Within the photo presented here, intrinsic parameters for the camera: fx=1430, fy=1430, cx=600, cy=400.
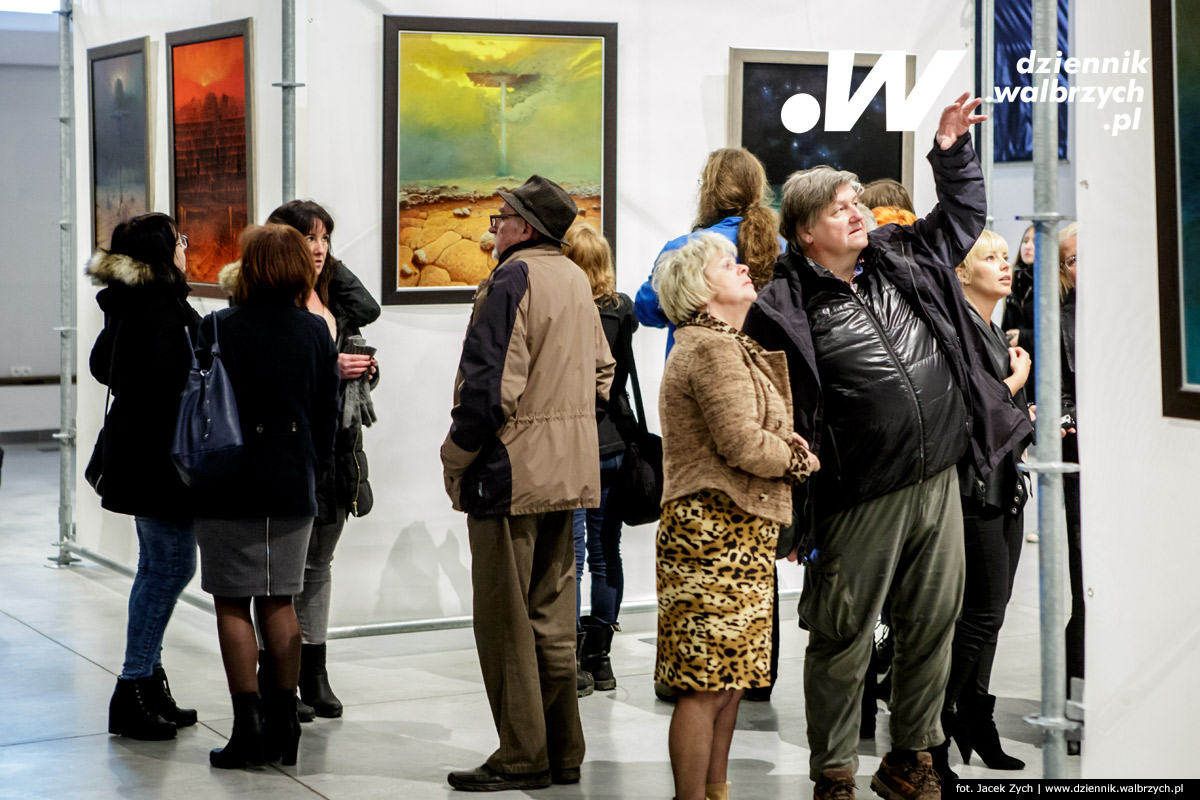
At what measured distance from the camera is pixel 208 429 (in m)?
4.01

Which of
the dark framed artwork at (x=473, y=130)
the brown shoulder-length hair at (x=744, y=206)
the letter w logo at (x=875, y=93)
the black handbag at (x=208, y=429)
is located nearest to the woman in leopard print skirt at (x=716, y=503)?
the brown shoulder-length hair at (x=744, y=206)

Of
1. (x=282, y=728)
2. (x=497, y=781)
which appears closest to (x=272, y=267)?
(x=282, y=728)

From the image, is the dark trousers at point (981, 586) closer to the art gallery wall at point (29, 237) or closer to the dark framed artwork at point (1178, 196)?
the dark framed artwork at point (1178, 196)

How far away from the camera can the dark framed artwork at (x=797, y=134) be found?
251 inches

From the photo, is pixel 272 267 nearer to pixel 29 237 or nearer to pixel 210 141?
pixel 210 141

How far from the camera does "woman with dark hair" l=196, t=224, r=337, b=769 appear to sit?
13.5 feet

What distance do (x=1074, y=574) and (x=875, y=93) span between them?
9.31ft

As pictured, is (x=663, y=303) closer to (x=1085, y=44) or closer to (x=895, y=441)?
(x=895, y=441)

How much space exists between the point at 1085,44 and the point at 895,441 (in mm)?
1162

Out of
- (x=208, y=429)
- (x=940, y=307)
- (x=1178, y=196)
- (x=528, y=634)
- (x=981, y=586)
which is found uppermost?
(x=1178, y=196)

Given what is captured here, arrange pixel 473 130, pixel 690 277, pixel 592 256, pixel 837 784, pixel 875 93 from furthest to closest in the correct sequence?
pixel 875 93, pixel 473 130, pixel 592 256, pixel 837 784, pixel 690 277

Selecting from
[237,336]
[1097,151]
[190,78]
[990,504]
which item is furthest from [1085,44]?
[190,78]

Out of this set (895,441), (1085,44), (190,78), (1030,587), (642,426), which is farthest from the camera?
(1030,587)

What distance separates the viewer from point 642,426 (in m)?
5.12
